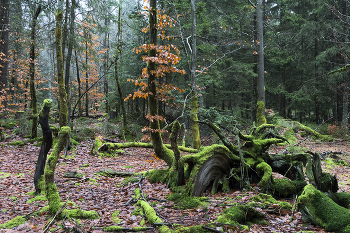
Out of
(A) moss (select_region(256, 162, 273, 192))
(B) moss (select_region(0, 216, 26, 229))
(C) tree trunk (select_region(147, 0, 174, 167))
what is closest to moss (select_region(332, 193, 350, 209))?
(A) moss (select_region(256, 162, 273, 192))

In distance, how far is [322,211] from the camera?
3.51 meters

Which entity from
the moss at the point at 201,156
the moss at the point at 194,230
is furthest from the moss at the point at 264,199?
the moss at the point at 194,230

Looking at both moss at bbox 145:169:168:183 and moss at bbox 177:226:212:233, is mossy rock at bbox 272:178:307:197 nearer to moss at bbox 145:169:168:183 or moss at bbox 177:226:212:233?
moss at bbox 177:226:212:233

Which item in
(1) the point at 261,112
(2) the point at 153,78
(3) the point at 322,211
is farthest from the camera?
(1) the point at 261,112

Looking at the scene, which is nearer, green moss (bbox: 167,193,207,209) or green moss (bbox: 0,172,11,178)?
green moss (bbox: 167,193,207,209)

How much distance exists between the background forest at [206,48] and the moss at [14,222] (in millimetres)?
6559

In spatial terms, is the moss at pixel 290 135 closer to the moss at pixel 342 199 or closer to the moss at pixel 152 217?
the moss at pixel 342 199

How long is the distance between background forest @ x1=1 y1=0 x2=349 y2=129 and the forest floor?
3944mm

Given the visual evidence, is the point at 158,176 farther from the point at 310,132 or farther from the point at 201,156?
the point at 310,132

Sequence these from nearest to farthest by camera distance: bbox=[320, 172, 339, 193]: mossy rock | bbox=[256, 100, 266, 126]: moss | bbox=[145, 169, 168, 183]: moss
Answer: bbox=[320, 172, 339, 193]: mossy rock < bbox=[145, 169, 168, 183]: moss < bbox=[256, 100, 266, 126]: moss

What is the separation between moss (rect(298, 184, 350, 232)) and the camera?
3.29 metres

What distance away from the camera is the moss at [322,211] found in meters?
3.29

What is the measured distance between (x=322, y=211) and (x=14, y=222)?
5.33 metres

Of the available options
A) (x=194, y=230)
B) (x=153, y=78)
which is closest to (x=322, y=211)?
(x=194, y=230)
